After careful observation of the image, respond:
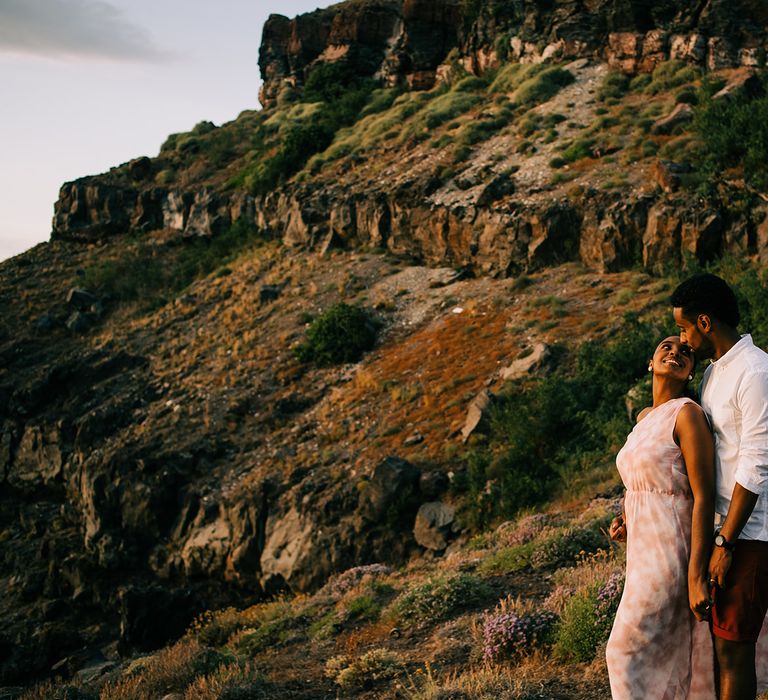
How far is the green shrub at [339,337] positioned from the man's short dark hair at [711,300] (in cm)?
2170

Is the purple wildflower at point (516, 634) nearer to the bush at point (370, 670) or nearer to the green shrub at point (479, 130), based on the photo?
the bush at point (370, 670)

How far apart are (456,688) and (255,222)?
Answer: 35557mm

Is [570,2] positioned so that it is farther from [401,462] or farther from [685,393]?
[685,393]

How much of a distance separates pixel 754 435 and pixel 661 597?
83 centimetres

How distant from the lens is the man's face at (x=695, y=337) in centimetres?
346

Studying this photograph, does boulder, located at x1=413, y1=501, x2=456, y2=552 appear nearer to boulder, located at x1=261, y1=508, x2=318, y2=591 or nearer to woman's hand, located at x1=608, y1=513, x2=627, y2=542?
boulder, located at x1=261, y1=508, x2=318, y2=591

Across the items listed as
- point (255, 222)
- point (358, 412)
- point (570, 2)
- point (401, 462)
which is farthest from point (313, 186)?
point (401, 462)

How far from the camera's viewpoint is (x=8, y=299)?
129 ft

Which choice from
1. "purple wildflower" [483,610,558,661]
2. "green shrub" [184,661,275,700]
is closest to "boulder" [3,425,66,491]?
"green shrub" [184,661,275,700]

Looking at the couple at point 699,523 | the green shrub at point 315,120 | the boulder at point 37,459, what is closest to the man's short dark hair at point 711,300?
the couple at point 699,523

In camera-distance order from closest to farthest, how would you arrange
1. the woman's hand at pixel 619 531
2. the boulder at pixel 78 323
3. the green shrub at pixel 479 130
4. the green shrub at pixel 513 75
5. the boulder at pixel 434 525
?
the woman's hand at pixel 619 531
the boulder at pixel 434 525
the green shrub at pixel 479 130
the boulder at pixel 78 323
the green shrub at pixel 513 75

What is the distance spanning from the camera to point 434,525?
53.1ft

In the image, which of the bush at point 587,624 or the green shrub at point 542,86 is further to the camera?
the green shrub at point 542,86

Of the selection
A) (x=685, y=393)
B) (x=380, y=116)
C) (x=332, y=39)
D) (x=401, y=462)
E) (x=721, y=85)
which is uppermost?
(x=332, y=39)
